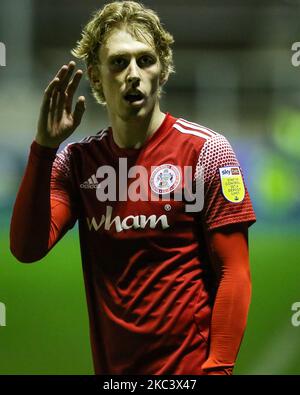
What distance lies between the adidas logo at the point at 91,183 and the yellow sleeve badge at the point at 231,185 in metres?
0.30

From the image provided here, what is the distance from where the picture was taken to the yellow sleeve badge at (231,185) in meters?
1.43

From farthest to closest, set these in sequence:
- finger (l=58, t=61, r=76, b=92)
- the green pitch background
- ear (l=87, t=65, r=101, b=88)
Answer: the green pitch background
ear (l=87, t=65, r=101, b=88)
finger (l=58, t=61, r=76, b=92)

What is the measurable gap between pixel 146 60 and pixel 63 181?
13.5 inches

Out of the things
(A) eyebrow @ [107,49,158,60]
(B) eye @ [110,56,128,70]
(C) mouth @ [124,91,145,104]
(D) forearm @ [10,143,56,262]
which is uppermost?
(A) eyebrow @ [107,49,158,60]

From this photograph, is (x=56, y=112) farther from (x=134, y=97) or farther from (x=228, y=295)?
(x=228, y=295)

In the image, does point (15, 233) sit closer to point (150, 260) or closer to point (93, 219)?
point (93, 219)

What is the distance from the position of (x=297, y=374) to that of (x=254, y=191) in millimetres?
565

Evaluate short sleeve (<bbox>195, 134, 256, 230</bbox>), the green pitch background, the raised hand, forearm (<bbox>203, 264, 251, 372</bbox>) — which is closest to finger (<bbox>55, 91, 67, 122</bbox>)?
the raised hand

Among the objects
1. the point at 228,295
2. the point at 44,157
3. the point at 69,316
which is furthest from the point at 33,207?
the point at 69,316

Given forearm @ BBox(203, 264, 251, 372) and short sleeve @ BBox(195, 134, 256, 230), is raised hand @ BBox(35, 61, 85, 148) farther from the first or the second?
forearm @ BBox(203, 264, 251, 372)

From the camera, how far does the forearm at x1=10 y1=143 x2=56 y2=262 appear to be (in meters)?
1.39

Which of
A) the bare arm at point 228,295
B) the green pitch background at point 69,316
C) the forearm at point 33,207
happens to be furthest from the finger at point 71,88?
the green pitch background at point 69,316

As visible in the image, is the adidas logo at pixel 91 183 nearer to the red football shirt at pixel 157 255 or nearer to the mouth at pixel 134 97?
the red football shirt at pixel 157 255

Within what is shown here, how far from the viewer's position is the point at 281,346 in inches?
78.0
